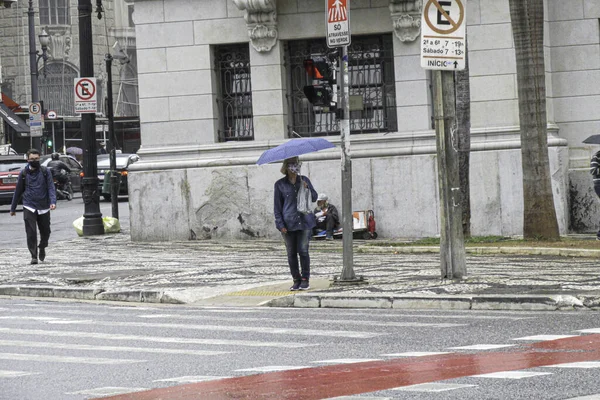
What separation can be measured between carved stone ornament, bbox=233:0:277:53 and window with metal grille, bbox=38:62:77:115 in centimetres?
4684

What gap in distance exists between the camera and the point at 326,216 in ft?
82.9

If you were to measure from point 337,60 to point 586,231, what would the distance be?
9919 millimetres

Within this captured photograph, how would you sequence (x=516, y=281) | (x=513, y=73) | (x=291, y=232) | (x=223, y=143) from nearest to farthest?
(x=516, y=281) → (x=291, y=232) → (x=513, y=73) → (x=223, y=143)

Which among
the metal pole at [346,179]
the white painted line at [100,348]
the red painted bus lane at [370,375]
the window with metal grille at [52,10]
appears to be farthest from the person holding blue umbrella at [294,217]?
the window with metal grille at [52,10]

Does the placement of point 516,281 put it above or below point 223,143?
below

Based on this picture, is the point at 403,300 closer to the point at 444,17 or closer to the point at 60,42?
the point at 444,17

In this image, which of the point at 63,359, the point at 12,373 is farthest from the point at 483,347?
the point at 12,373

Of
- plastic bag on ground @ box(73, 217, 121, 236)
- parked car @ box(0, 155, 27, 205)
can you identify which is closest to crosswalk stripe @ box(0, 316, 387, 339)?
plastic bag on ground @ box(73, 217, 121, 236)

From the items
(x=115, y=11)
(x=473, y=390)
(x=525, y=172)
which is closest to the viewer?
(x=473, y=390)

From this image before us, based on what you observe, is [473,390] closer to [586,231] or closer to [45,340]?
[45,340]

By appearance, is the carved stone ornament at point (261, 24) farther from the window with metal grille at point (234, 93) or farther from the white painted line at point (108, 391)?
the white painted line at point (108, 391)

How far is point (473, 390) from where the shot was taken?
328 inches

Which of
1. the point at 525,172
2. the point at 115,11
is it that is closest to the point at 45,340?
the point at 525,172

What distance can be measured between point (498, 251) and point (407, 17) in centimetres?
599
